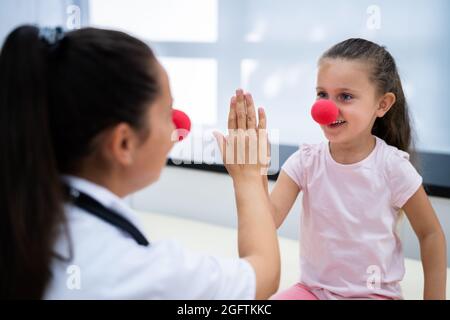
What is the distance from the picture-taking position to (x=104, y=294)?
62cm

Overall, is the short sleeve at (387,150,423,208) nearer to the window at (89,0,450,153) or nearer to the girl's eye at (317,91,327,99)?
the girl's eye at (317,91,327,99)

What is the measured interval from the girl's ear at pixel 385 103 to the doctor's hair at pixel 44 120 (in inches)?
21.9

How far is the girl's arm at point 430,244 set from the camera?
3.23ft

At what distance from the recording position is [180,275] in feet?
2.13

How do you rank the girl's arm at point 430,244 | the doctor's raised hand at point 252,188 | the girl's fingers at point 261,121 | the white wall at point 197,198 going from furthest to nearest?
1. the white wall at point 197,198
2. the girl's arm at point 430,244
3. the girl's fingers at point 261,121
4. the doctor's raised hand at point 252,188

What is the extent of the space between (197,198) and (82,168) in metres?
1.43

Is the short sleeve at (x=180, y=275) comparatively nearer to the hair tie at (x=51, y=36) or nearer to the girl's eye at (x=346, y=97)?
the hair tie at (x=51, y=36)

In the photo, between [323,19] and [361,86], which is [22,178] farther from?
[323,19]

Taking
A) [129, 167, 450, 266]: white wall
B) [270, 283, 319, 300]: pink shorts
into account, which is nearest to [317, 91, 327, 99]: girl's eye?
[270, 283, 319, 300]: pink shorts

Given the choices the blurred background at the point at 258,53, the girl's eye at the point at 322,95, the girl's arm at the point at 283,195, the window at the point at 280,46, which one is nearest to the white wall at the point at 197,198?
the blurred background at the point at 258,53

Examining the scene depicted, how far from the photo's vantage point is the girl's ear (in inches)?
40.5

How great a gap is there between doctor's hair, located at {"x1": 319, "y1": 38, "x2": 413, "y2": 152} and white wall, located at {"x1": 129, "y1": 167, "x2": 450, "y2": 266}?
76 centimetres

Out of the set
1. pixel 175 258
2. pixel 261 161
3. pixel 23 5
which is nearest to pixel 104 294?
pixel 175 258

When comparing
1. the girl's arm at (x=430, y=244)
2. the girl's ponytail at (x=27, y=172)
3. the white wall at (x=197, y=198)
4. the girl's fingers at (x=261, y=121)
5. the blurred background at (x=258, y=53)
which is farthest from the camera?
the white wall at (x=197, y=198)
